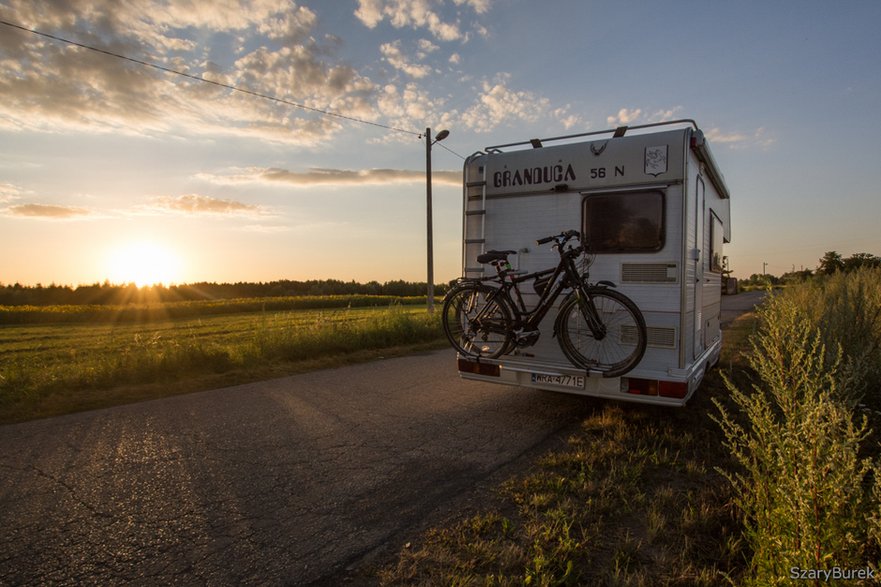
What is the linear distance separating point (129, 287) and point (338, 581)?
40889 mm

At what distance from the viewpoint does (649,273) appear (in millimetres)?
5246

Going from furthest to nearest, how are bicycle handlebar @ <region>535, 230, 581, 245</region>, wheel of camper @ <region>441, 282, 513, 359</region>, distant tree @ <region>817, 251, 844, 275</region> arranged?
distant tree @ <region>817, 251, 844, 275</region>
wheel of camper @ <region>441, 282, 513, 359</region>
bicycle handlebar @ <region>535, 230, 581, 245</region>

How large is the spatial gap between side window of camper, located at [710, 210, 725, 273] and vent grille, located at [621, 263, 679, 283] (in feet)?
7.03

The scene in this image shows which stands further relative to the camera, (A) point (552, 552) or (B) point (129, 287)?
(B) point (129, 287)

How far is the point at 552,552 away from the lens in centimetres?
301

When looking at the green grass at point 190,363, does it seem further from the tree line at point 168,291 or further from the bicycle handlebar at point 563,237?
the tree line at point 168,291

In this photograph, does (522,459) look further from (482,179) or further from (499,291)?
(482,179)

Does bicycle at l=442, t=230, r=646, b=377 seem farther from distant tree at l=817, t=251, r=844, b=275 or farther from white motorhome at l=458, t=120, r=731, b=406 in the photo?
distant tree at l=817, t=251, r=844, b=275

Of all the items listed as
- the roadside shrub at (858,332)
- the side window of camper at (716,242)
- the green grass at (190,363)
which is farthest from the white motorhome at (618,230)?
the green grass at (190,363)

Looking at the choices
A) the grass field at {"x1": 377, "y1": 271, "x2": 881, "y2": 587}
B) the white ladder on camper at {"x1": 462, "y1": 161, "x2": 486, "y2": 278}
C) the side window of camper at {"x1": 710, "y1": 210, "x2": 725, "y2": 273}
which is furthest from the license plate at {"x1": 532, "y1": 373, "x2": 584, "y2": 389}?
the side window of camper at {"x1": 710, "y1": 210, "x2": 725, "y2": 273}

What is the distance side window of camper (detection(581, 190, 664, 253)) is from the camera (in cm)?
523

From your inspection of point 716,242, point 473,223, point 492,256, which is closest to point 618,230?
point 492,256

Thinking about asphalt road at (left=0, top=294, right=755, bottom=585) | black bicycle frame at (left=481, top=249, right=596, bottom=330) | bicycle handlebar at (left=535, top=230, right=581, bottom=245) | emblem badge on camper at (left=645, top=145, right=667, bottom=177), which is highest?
emblem badge on camper at (left=645, top=145, right=667, bottom=177)

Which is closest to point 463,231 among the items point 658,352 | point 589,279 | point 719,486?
point 589,279
